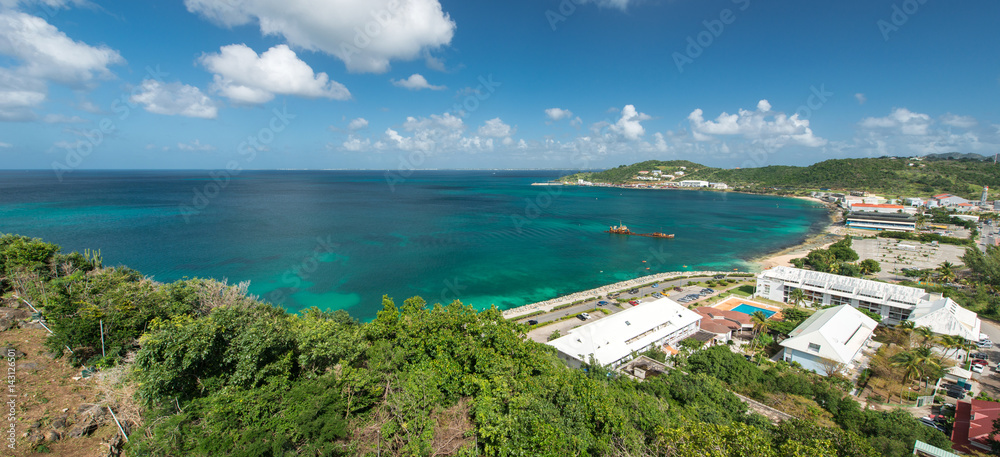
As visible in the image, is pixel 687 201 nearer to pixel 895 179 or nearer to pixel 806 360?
pixel 895 179

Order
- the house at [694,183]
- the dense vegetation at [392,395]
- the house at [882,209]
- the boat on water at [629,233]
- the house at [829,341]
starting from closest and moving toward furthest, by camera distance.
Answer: the dense vegetation at [392,395] < the house at [829,341] < the boat on water at [629,233] < the house at [882,209] < the house at [694,183]

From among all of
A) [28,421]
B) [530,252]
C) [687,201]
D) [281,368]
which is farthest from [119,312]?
[687,201]

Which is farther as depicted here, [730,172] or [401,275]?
[730,172]

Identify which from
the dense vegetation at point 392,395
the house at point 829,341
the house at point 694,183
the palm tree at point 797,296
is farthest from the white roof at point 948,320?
the house at point 694,183

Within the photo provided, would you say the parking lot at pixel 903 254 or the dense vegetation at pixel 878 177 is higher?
the dense vegetation at pixel 878 177

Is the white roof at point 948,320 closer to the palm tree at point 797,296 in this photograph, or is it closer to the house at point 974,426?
the palm tree at point 797,296

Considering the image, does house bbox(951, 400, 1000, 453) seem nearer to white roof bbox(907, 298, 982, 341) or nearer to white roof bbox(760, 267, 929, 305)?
white roof bbox(907, 298, 982, 341)
